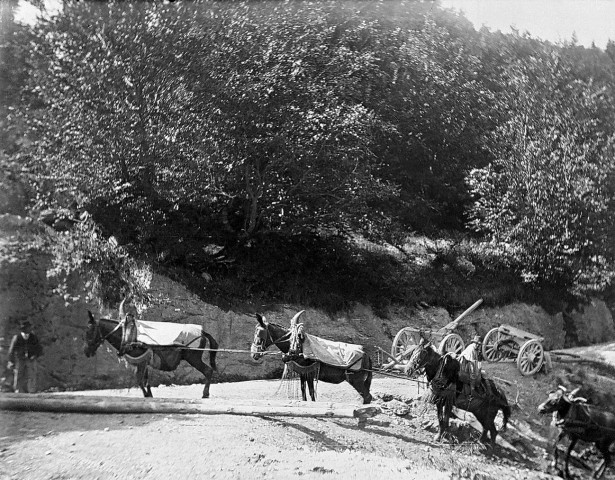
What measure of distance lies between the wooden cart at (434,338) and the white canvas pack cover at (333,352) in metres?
0.65

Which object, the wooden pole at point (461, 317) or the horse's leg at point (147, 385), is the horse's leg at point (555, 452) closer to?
the wooden pole at point (461, 317)

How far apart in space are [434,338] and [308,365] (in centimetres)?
171

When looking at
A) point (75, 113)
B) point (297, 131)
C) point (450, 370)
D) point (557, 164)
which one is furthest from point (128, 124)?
point (557, 164)

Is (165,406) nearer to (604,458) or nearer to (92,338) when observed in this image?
(92,338)

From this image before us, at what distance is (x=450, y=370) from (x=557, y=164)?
3074mm

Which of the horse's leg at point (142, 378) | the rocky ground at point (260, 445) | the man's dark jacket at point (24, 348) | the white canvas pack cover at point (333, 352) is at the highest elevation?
the man's dark jacket at point (24, 348)

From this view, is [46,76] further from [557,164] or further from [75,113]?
[557,164]

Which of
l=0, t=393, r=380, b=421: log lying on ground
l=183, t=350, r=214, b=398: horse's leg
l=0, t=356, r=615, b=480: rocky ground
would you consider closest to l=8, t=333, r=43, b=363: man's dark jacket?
l=0, t=393, r=380, b=421: log lying on ground

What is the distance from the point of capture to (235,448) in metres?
4.39

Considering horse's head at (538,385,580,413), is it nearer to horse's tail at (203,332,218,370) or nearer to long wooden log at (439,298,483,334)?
long wooden log at (439,298,483,334)

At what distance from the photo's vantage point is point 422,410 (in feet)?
18.6

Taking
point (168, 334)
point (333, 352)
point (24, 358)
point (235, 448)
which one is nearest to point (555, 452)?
point (333, 352)

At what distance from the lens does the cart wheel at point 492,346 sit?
6.68 m

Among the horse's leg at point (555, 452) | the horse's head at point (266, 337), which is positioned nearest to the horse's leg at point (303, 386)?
the horse's head at point (266, 337)
